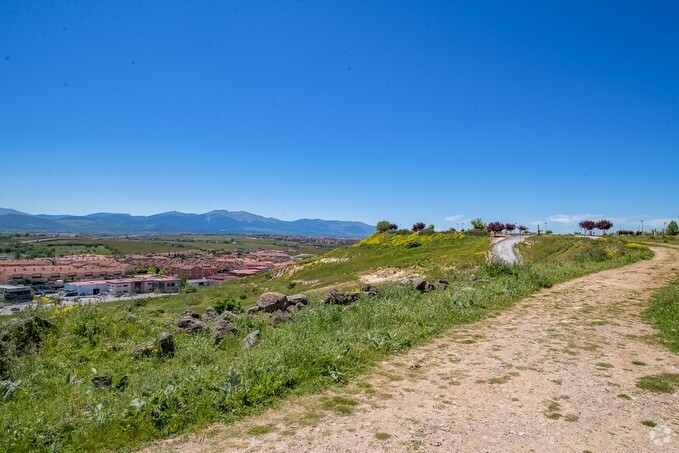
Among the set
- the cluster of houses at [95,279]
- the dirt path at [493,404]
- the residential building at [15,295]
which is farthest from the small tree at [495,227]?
the residential building at [15,295]

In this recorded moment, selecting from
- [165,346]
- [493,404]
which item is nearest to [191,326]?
[165,346]

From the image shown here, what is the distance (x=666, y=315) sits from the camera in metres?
12.0

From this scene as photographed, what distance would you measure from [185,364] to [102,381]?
1.83 metres

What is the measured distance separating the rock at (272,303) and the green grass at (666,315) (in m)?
12.3

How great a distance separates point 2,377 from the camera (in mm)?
8445

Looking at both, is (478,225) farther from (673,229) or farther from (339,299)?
(339,299)

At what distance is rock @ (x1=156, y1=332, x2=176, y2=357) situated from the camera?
9.89 meters

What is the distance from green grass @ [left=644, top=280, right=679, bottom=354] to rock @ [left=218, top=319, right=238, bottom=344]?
11.3 metres

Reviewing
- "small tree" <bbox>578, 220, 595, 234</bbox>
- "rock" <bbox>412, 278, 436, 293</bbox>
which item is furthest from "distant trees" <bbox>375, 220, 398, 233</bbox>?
"rock" <bbox>412, 278, 436, 293</bbox>

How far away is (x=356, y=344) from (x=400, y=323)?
2770mm

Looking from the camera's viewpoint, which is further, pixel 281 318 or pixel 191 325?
pixel 281 318

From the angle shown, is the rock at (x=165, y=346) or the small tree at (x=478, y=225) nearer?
the rock at (x=165, y=346)

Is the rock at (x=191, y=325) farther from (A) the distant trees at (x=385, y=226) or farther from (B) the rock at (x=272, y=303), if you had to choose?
(A) the distant trees at (x=385, y=226)

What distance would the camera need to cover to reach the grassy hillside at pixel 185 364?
17.7 feet
